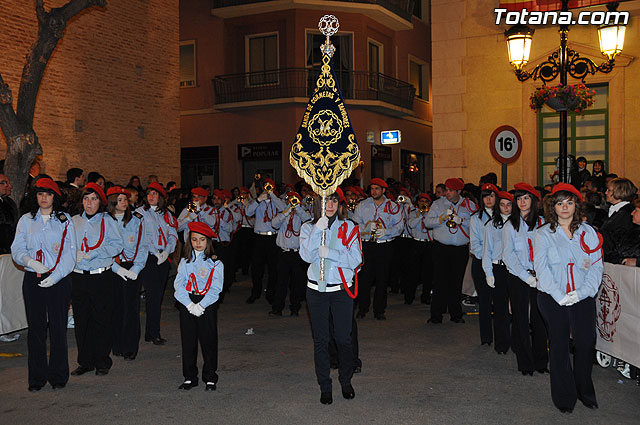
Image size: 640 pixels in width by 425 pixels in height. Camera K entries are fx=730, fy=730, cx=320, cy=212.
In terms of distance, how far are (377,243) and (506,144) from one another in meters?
2.59

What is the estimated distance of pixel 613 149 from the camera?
54.2 feet

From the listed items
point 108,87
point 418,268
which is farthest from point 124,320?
point 108,87

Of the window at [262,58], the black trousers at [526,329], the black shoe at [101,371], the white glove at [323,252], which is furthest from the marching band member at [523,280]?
the window at [262,58]

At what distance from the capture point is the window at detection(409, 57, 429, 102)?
114ft

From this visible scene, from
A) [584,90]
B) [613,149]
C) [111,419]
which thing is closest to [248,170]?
[613,149]

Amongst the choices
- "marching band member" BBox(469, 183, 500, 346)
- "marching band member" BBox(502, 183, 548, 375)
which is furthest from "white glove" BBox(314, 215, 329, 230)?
"marching band member" BBox(469, 183, 500, 346)

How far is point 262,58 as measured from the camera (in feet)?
97.0

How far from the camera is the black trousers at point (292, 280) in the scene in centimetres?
1199

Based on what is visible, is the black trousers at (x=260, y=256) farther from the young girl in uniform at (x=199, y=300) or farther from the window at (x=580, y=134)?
the window at (x=580, y=134)

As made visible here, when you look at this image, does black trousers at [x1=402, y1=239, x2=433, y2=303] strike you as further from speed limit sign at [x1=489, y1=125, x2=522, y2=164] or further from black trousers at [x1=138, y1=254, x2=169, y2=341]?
black trousers at [x1=138, y1=254, x2=169, y2=341]

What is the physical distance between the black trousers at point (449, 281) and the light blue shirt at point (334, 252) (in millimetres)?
4128

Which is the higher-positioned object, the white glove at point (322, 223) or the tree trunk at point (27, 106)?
the tree trunk at point (27, 106)

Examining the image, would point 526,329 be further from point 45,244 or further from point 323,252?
point 45,244

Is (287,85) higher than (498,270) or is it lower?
higher
